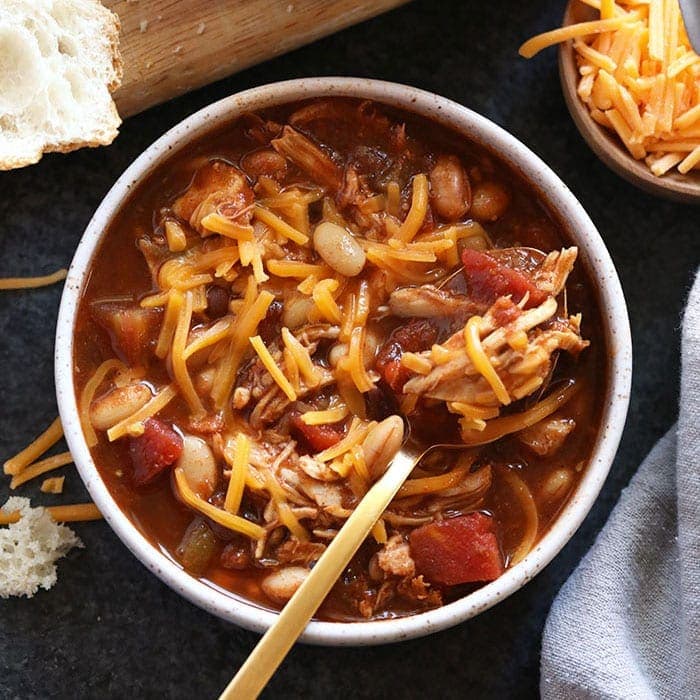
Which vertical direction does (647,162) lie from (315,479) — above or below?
above

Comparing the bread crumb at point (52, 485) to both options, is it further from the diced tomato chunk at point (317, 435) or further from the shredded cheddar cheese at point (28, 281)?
the diced tomato chunk at point (317, 435)

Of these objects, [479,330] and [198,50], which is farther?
[198,50]

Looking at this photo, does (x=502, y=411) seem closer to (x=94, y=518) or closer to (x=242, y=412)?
Result: (x=242, y=412)

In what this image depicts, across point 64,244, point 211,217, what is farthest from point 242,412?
point 64,244

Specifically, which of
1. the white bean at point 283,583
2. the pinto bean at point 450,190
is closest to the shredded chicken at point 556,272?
the pinto bean at point 450,190

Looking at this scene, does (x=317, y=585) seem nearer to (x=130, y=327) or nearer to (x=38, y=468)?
(x=130, y=327)

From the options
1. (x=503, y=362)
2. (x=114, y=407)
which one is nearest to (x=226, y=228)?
(x=114, y=407)
